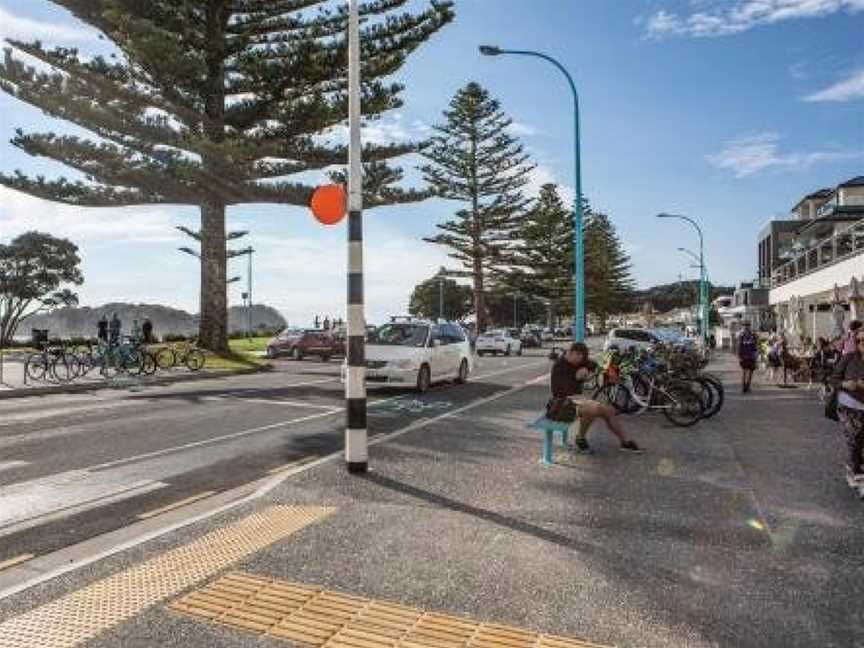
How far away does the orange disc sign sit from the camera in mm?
8695

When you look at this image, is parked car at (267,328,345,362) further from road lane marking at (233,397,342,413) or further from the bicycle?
road lane marking at (233,397,342,413)

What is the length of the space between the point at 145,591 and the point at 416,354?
14433mm

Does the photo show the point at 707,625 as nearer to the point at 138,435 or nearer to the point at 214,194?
the point at 138,435

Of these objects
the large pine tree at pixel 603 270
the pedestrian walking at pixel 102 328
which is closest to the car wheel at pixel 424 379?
the pedestrian walking at pixel 102 328

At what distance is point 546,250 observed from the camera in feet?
257

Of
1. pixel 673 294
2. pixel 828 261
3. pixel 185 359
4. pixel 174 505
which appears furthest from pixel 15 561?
pixel 673 294

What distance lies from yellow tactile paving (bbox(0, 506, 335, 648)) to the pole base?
6.70 ft

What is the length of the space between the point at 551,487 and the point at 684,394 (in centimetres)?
591

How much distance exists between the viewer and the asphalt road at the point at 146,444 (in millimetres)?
7211

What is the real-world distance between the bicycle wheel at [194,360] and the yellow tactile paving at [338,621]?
A: 2190 centimetres

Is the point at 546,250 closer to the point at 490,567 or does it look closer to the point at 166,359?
the point at 166,359

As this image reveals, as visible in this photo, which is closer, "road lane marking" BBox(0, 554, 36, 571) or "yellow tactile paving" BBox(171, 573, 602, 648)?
"yellow tactile paving" BBox(171, 573, 602, 648)

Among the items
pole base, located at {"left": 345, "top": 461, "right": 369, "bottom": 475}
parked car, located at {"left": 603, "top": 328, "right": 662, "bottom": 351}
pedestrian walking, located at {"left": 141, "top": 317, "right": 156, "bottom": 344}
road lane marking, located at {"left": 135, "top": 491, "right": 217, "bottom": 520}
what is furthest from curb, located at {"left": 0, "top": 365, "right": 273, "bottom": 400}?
parked car, located at {"left": 603, "top": 328, "right": 662, "bottom": 351}

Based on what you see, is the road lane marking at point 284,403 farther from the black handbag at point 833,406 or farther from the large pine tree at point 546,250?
the large pine tree at point 546,250
